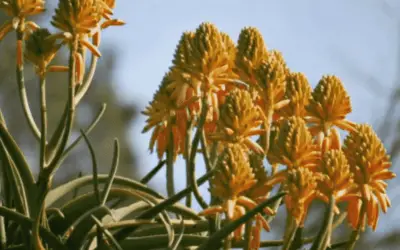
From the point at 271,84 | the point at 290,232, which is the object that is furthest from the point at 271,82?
the point at 290,232

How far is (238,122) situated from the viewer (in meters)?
1.16

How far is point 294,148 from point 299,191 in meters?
0.05

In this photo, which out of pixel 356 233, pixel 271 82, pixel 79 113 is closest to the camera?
pixel 356 233

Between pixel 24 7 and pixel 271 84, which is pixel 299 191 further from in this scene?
pixel 24 7

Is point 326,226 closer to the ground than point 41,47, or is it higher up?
closer to the ground

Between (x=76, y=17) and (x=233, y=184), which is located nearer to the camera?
(x=233, y=184)

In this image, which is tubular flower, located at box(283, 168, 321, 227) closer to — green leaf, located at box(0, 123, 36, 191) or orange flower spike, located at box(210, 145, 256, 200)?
orange flower spike, located at box(210, 145, 256, 200)

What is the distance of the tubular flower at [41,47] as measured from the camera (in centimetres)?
124

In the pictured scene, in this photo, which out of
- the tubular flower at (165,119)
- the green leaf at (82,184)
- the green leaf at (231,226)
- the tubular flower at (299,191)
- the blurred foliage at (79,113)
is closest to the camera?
the green leaf at (231,226)

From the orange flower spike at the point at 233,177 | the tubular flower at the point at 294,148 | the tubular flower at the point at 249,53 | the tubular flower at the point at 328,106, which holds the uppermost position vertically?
the tubular flower at the point at 249,53

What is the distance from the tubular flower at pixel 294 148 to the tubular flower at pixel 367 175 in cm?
5

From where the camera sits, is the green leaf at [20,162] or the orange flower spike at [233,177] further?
the green leaf at [20,162]

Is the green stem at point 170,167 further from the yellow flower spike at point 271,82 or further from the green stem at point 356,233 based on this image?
the green stem at point 356,233

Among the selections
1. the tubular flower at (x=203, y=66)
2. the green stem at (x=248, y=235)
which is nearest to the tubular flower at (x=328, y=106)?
the tubular flower at (x=203, y=66)
